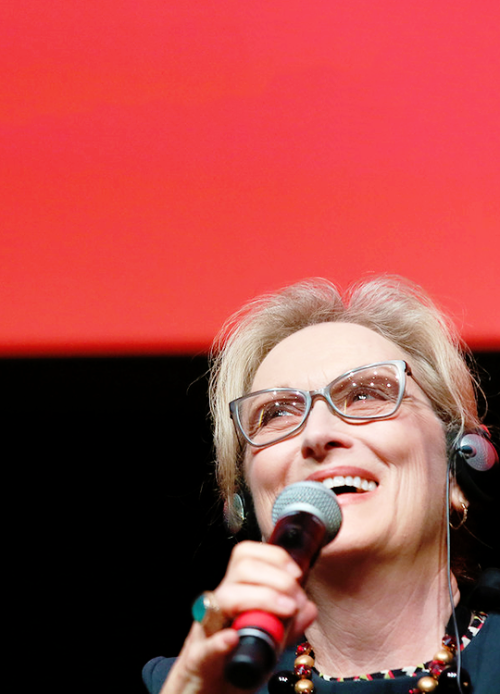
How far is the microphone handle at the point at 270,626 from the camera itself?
2.18 ft

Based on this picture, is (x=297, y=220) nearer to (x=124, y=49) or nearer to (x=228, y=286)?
(x=228, y=286)

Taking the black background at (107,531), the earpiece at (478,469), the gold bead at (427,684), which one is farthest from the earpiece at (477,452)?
the black background at (107,531)

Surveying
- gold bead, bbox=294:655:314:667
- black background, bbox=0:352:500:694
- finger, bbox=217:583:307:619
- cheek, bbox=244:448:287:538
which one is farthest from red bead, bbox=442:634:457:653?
black background, bbox=0:352:500:694

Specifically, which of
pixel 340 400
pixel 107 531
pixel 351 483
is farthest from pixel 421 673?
pixel 107 531

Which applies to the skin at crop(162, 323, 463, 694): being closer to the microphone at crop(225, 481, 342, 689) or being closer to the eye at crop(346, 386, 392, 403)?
the eye at crop(346, 386, 392, 403)

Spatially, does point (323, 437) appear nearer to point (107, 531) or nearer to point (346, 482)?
point (346, 482)

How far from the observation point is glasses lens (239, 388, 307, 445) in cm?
147

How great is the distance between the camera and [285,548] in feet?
2.68

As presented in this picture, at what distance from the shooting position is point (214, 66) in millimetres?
1701

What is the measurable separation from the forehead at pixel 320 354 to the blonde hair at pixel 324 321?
0.07m

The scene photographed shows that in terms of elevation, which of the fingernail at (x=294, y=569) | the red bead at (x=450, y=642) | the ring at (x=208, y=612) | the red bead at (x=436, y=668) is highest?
the fingernail at (x=294, y=569)

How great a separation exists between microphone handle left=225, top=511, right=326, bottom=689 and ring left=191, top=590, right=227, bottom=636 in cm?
3

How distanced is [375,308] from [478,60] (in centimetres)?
55

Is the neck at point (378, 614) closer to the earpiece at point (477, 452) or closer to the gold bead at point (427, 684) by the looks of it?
the gold bead at point (427, 684)
